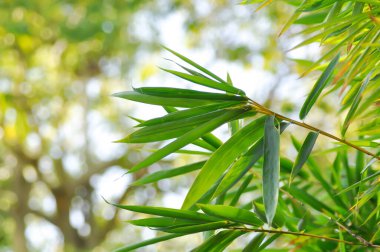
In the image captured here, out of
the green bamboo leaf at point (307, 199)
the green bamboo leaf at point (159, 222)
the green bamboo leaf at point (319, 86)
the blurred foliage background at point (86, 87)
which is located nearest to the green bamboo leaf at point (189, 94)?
the green bamboo leaf at point (319, 86)

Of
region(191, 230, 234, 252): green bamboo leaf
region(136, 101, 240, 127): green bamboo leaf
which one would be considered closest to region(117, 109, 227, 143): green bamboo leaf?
region(136, 101, 240, 127): green bamboo leaf

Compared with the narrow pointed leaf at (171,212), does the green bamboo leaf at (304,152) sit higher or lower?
higher

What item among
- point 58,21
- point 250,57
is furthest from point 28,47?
point 250,57

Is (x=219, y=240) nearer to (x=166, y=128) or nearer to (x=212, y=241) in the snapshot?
(x=212, y=241)

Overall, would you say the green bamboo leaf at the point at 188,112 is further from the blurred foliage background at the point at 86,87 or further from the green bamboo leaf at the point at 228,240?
the blurred foliage background at the point at 86,87

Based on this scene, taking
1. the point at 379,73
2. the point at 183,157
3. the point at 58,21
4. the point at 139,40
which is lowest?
the point at 379,73

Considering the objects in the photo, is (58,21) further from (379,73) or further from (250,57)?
(379,73)

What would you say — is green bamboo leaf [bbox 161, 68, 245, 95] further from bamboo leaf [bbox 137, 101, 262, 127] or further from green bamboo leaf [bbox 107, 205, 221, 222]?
green bamboo leaf [bbox 107, 205, 221, 222]
